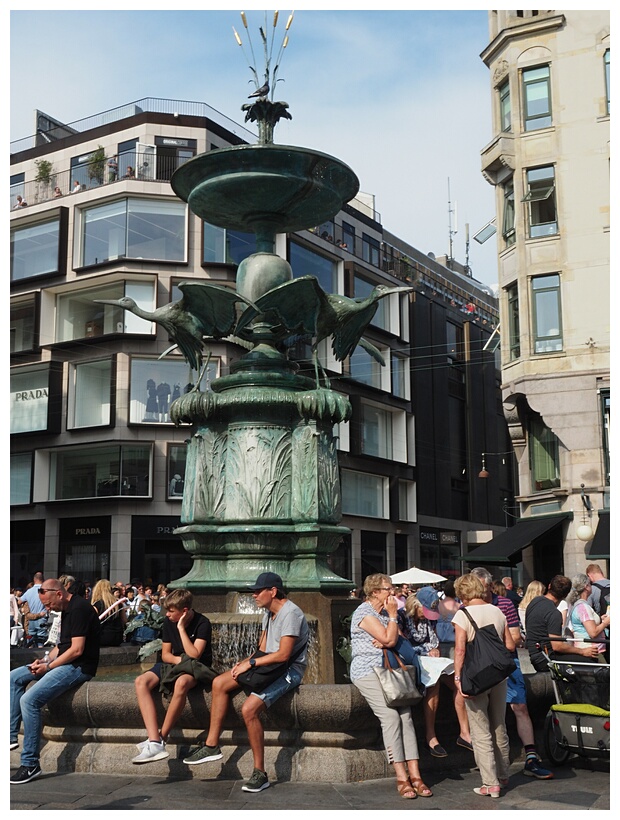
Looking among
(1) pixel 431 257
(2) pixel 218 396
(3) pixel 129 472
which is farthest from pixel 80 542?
(1) pixel 431 257

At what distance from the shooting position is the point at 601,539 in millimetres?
24969

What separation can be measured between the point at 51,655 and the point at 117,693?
86 cm

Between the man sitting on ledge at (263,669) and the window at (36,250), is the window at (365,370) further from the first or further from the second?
the man sitting on ledge at (263,669)

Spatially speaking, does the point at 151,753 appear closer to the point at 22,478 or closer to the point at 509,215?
the point at 509,215

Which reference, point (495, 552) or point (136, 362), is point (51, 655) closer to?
point (495, 552)

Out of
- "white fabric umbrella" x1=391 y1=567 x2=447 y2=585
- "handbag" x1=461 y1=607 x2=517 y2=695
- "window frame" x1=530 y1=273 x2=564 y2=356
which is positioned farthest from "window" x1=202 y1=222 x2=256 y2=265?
"handbag" x1=461 y1=607 x2=517 y2=695

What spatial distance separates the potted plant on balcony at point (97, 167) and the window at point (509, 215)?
18278mm

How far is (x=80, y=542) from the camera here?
3856 centimetres

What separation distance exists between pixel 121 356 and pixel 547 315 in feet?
58.0

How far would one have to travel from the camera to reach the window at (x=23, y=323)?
42.2 metres

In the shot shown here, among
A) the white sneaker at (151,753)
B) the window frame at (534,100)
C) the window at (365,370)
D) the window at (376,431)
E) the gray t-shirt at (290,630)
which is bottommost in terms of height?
the white sneaker at (151,753)

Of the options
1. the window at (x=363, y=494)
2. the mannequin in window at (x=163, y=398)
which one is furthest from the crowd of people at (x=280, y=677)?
the window at (x=363, y=494)

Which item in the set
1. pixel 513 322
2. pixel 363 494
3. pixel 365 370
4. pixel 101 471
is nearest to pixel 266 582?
pixel 513 322

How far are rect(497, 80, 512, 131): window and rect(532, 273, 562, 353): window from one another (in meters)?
5.29
